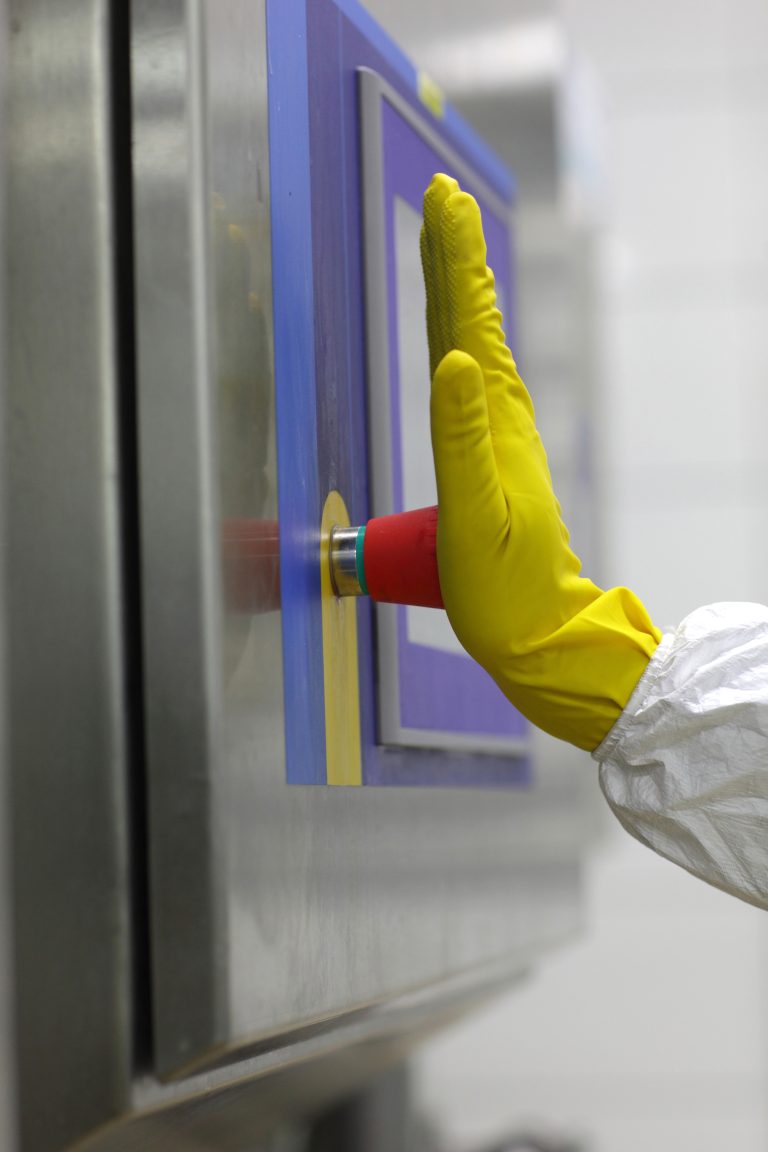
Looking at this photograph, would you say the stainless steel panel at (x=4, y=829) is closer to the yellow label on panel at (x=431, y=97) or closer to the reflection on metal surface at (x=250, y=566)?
the reflection on metal surface at (x=250, y=566)

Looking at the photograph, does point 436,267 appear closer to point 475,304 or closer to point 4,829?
point 475,304

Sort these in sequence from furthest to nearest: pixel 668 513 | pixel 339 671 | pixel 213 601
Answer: pixel 668 513, pixel 339 671, pixel 213 601

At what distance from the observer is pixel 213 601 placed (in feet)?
1.57

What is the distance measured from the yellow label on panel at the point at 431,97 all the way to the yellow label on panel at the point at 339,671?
0.93ft

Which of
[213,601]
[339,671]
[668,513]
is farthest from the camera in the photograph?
[668,513]

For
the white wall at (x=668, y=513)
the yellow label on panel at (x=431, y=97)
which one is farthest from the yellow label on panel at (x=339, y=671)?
the white wall at (x=668, y=513)

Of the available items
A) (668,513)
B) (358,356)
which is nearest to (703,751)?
(358,356)

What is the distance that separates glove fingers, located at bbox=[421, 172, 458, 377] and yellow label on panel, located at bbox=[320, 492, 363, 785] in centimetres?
9

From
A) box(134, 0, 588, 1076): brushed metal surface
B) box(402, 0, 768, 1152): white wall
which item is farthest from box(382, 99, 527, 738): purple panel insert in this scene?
box(402, 0, 768, 1152): white wall

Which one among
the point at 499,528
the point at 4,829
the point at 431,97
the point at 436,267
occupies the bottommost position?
the point at 4,829

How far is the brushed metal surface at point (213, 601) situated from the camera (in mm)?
472

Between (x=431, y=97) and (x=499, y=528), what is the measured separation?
14.2 inches

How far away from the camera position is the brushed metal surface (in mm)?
472

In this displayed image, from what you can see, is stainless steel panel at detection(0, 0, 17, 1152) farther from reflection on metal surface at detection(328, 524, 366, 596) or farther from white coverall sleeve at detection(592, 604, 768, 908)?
white coverall sleeve at detection(592, 604, 768, 908)
